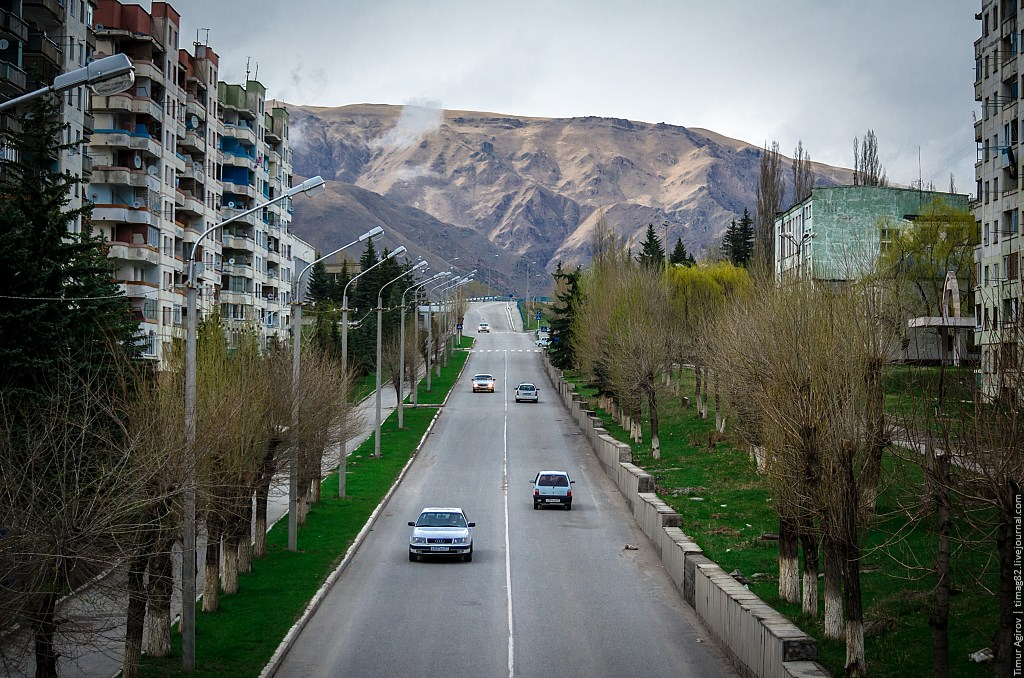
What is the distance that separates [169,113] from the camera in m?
67.6

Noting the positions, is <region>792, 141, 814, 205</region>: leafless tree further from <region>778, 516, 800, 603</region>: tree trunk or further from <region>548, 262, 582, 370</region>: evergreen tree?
<region>778, 516, 800, 603</region>: tree trunk

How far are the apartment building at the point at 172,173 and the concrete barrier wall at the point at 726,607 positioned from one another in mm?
20789

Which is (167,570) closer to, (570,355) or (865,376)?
(865,376)

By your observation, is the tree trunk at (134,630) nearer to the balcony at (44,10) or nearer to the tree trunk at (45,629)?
the tree trunk at (45,629)

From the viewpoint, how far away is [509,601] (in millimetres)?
27953

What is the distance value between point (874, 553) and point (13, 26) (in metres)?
34.0

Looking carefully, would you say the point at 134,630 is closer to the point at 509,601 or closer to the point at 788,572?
the point at 509,601

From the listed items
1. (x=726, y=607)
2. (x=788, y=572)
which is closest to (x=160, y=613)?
(x=726, y=607)

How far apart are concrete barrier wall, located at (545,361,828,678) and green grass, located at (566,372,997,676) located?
1.16 meters

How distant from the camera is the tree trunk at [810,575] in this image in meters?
24.8

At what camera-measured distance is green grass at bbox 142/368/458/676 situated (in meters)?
21.6

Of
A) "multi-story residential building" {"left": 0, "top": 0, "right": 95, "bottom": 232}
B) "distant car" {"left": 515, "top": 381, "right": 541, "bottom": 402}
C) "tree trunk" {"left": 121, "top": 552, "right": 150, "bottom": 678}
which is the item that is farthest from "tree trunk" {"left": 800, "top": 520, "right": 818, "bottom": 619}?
"distant car" {"left": 515, "top": 381, "right": 541, "bottom": 402}

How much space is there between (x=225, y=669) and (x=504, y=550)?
1561 centimetres

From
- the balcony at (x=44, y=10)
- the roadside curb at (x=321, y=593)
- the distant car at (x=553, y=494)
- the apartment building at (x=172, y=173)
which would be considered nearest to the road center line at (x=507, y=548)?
the distant car at (x=553, y=494)
